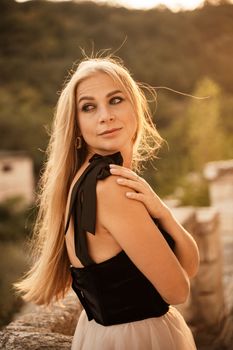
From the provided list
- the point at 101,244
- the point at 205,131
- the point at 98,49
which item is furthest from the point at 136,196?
the point at 98,49

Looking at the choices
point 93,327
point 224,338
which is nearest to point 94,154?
point 93,327

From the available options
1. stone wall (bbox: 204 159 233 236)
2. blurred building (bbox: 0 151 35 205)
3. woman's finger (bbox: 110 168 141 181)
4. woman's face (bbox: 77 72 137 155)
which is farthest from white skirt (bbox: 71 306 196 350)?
blurred building (bbox: 0 151 35 205)

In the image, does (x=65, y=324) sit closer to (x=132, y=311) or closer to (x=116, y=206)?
(x=132, y=311)

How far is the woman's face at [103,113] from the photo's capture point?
1.53 meters

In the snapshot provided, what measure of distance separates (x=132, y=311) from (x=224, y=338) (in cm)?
232

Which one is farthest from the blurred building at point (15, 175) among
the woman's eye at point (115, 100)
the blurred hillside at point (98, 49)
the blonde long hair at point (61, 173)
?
the woman's eye at point (115, 100)

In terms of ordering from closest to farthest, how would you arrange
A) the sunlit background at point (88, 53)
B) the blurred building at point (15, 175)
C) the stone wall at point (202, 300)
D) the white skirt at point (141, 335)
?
the white skirt at point (141, 335) → the stone wall at point (202, 300) → the blurred building at point (15, 175) → the sunlit background at point (88, 53)

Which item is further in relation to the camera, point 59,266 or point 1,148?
point 1,148

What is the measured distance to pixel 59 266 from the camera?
1.70 metres

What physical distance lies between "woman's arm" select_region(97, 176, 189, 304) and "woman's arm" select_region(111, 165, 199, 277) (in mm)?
25

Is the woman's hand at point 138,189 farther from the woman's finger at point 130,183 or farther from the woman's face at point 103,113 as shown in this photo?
the woman's face at point 103,113

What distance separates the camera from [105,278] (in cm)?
141

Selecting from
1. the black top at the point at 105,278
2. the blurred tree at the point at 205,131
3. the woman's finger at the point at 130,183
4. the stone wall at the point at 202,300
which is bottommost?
the stone wall at the point at 202,300

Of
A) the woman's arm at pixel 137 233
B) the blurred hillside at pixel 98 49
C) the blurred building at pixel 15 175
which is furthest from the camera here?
the blurred hillside at pixel 98 49
